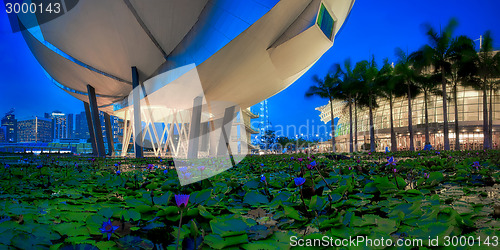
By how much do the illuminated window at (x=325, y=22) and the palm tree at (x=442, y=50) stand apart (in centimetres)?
1350

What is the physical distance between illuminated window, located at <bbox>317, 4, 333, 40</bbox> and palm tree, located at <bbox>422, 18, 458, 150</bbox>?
1350cm

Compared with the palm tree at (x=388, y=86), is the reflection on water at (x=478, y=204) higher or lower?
lower

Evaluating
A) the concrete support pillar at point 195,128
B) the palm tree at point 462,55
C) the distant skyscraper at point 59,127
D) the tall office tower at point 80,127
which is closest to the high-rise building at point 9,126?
the distant skyscraper at point 59,127

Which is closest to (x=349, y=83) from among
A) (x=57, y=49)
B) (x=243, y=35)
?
(x=243, y=35)

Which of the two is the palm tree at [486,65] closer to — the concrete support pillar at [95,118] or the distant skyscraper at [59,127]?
the concrete support pillar at [95,118]

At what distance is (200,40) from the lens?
12109mm

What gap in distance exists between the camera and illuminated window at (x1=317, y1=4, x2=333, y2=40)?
11376 millimetres

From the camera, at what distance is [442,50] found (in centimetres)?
2211

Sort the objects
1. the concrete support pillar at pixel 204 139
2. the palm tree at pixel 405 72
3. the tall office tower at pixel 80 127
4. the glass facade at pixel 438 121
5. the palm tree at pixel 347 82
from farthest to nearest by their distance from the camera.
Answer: the tall office tower at pixel 80 127, the glass facade at pixel 438 121, the concrete support pillar at pixel 204 139, the palm tree at pixel 347 82, the palm tree at pixel 405 72

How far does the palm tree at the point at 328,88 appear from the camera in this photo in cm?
3081

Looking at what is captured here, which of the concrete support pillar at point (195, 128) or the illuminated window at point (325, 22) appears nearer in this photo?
the illuminated window at point (325, 22)

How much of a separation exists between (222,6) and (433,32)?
65.5 ft

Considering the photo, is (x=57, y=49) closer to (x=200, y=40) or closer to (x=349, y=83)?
(x=200, y=40)

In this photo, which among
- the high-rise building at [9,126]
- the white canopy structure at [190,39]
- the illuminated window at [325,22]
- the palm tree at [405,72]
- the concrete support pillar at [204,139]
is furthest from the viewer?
the high-rise building at [9,126]
